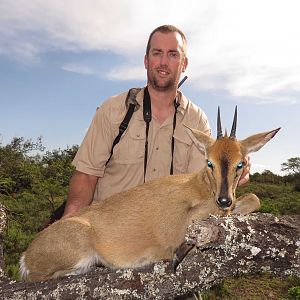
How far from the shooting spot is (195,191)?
6.65 metres

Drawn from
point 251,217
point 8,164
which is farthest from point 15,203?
point 251,217

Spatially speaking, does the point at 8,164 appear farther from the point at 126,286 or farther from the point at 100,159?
the point at 126,286

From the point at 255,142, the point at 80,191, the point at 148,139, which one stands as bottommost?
the point at 80,191

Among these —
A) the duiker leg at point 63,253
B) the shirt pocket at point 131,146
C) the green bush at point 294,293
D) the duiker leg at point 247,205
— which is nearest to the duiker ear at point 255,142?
the duiker leg at point 247,205

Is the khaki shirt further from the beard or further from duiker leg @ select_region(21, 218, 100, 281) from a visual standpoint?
duiker leg @ select_region(21, 218, 100, 281)

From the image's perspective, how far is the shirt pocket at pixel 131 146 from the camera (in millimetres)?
8961

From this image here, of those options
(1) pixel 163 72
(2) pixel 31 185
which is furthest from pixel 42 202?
(1) pixel 163 72

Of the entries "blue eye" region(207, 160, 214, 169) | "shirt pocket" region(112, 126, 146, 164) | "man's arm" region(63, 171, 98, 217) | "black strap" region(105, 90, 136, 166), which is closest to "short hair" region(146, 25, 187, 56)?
"black strap" region(105, 90, 136, 166)

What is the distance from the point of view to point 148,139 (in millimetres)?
→ 9109

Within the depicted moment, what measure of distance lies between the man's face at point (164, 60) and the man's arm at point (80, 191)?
2.42 meters

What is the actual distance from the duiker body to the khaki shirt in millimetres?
2372

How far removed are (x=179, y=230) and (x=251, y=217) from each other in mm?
1865

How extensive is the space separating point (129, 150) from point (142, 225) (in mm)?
2817

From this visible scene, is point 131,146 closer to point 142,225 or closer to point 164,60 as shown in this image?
point 164,60
